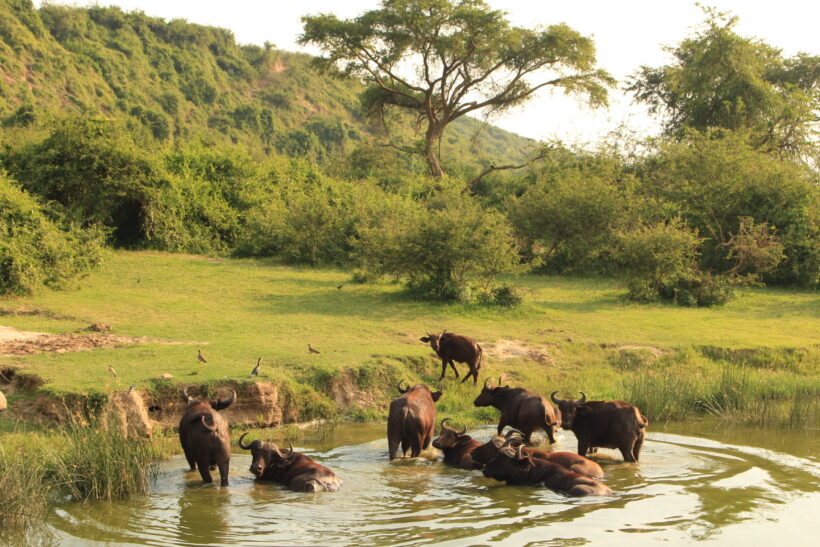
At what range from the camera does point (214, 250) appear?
26.0 m

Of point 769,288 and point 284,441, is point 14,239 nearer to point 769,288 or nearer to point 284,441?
point 284,441

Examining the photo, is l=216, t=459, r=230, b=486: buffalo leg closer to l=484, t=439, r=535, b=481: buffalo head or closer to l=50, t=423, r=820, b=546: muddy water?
l=50, t=423, r=820, b=546: muddy water

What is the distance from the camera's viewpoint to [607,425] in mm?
9711

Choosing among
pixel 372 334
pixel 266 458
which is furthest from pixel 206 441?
pixel 372 334

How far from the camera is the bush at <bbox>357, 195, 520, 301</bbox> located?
746 inches

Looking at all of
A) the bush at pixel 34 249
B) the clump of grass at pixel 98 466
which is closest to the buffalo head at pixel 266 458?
the clump of grass at pixel 98 466

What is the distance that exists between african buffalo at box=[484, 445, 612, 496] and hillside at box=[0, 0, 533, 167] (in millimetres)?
33117

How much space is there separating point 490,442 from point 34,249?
41.3 ft

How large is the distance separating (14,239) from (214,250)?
8670 mm

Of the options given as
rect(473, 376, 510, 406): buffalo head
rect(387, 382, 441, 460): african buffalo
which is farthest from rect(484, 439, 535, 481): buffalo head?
rect(473, 376, 510, 406): buffalo head

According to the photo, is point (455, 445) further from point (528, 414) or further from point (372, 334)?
point (372, 334)

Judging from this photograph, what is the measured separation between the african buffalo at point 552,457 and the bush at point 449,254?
9.57 meters

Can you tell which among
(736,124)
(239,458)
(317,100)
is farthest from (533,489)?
(317,100)

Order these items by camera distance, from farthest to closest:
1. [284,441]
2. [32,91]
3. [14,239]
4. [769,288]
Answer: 1. [32,91]
2. [769,288]
3. [14,239]
4. [284,441]
